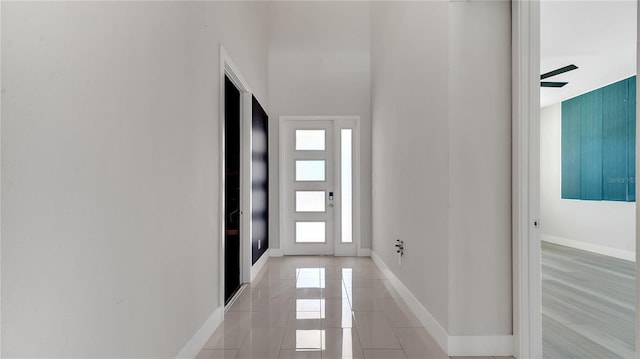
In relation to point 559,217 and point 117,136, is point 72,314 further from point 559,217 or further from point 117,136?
point 559,217

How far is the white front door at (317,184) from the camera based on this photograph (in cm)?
534

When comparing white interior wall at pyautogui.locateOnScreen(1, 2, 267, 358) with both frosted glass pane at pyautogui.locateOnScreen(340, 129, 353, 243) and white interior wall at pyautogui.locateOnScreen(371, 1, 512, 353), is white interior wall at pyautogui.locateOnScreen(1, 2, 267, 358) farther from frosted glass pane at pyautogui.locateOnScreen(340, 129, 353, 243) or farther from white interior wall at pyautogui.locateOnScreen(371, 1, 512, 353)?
frosted glass pane at pyautogui.locateOnScreen(340, 129, 353, 243)

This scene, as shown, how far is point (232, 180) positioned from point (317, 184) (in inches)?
71.9

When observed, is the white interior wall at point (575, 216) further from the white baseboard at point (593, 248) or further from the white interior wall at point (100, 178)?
the white interior wall at point (100, 178)

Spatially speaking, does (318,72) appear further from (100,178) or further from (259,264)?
(100,178)

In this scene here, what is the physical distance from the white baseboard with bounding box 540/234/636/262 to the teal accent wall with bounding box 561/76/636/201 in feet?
2.54

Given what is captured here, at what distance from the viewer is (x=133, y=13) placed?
58.2 inches

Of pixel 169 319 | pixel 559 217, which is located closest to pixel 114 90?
pixel 169 319

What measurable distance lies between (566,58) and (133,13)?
5231 mm

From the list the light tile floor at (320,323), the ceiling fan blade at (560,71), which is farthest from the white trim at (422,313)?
the ceiling fan blade at (560,71)

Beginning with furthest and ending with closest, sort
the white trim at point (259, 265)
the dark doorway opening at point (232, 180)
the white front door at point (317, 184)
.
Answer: the white front door at point (317, 184) < the white trim at point (259, 265) < the dark doorway opening at point (232, 180)

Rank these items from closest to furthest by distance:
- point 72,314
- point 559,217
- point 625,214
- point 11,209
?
point 11,209
point 72,314
point 625,214
point 559,217

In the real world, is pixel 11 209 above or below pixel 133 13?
below

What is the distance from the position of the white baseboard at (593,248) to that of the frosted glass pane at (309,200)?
3165 mm
